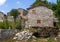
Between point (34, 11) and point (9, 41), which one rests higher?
point (34, 11)

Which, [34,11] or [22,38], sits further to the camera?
[34,11]

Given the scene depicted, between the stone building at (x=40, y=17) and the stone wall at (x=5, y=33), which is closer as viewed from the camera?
the stone wall at (x=5, y=33)

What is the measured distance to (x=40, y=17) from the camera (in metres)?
35.2

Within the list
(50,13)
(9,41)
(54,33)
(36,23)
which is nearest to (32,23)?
(36,23)

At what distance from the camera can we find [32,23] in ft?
114

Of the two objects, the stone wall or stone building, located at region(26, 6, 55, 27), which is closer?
the stone wall

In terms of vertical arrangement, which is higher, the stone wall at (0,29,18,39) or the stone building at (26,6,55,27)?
the stone building at (26,6,55,27)

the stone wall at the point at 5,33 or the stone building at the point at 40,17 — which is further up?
the stone building at the point at 40,17

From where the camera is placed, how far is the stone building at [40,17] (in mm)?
34656

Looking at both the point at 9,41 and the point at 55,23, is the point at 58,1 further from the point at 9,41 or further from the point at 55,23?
the point at 9,41

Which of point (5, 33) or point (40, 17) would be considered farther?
point (40, 17)

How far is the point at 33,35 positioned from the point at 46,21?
7494 mm

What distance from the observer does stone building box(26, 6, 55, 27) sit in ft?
114

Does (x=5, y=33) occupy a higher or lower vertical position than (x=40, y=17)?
lower
